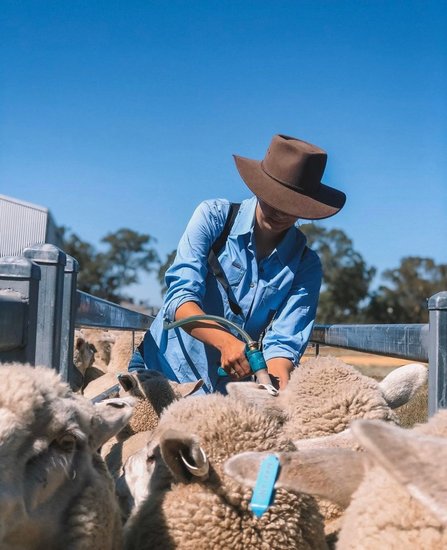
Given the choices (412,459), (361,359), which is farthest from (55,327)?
(361,359)

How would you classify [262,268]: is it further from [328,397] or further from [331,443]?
[331,443]

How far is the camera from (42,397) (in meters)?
2.02

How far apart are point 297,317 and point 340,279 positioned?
181 feet

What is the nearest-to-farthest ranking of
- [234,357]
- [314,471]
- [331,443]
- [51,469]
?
[314,471], [51,469], [331,443], [234,357]

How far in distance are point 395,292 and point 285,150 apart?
5643 centimetres

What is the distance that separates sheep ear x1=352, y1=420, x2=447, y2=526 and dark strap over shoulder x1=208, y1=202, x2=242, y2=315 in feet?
8.48

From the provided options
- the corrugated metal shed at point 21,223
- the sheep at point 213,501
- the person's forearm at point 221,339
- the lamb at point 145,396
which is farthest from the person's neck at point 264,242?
the corrugated metal shed at point 21,223

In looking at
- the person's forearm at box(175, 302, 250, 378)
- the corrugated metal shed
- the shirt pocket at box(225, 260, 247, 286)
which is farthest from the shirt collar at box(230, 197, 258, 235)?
the corrugated metal shed

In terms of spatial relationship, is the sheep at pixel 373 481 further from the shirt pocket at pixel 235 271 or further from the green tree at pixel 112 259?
the green tree at pixel 112 259

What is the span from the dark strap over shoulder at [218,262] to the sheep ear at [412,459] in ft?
8.48

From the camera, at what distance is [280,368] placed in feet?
12.0

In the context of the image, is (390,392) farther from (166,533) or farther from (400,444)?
(400,444)

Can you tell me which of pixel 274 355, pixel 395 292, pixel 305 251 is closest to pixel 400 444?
pixel 274 355

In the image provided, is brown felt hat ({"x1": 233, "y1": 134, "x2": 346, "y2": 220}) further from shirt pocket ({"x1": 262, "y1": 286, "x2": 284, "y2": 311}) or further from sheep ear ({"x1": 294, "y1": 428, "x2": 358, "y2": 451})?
sheep ear ({"x1": 294, "y1": 428, "x2": 358, "y2": 451})
